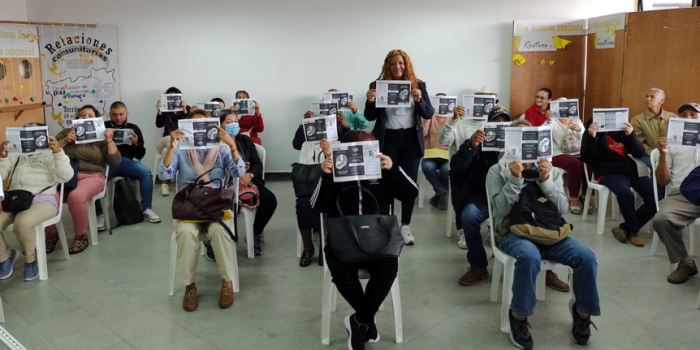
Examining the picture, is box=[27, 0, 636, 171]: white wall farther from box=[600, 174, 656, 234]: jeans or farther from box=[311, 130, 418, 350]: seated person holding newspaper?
box=[311, 130, 418, 350]: seated person holding newspaper

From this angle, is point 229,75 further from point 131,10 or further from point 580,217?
point 580,217

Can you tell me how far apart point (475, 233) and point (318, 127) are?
1.35 meters

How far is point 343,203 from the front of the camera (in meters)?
3.08

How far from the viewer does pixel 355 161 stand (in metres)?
3.01

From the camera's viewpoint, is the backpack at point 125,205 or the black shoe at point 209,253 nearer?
the black shoe at point 209,253

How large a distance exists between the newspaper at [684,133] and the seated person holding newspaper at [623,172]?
53 cm

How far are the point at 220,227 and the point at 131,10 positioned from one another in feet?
15.5

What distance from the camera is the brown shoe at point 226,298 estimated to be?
336cm

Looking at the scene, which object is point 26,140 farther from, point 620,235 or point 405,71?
point 620,235

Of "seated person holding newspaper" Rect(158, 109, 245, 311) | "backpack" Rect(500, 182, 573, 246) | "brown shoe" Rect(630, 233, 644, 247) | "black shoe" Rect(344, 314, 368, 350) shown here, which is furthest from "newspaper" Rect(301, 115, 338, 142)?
"brown shoe" Rect(630, 233, 644, 247)

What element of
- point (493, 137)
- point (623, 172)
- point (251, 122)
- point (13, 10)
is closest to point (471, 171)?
point (493, 137)

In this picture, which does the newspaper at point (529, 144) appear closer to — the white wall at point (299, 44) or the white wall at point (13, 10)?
the white wall at point (299, 44)

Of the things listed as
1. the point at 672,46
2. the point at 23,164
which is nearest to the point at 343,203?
the point at 23,164

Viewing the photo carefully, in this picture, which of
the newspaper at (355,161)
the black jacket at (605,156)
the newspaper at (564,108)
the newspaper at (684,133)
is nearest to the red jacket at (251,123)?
the newspaper at (564,108)
